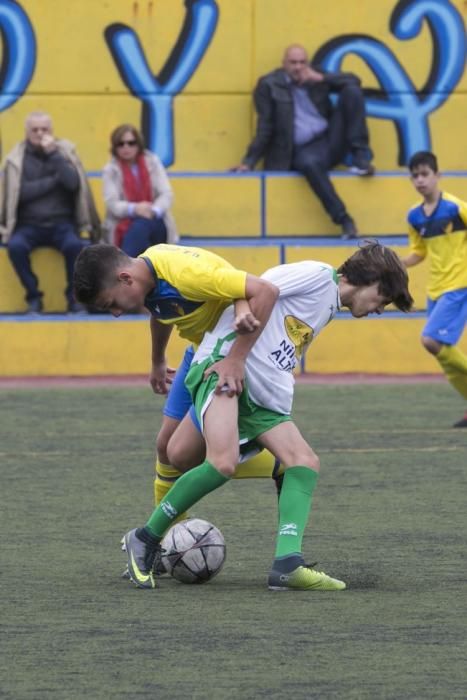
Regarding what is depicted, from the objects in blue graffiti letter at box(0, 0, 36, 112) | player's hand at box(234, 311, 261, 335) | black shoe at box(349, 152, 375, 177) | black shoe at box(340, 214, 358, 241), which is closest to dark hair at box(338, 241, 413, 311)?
player's hand at box(234, 311, 261, 335)

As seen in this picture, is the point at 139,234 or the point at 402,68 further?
the point at 402,68

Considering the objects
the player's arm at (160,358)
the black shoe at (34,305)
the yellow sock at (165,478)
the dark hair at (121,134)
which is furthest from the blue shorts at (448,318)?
the yellow sock at (165,478)

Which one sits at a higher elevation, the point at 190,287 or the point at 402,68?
the point at 190,287

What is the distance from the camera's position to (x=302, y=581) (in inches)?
208

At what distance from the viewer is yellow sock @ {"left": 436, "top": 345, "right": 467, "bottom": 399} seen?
9.92m

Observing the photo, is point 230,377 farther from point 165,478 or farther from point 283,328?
point 165,478

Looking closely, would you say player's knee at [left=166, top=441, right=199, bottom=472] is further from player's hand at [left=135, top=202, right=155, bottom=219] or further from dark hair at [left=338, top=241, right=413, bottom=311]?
player's hand at [left=135, top=202, right=155, bottom=219]

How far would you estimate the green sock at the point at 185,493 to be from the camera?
5.27m

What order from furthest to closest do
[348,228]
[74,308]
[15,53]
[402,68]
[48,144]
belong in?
[402,68] → [15,53] → [348,228] → [74,308] → [48,144]

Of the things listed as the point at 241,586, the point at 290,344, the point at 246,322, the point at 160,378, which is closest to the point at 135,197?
the point at 160,378

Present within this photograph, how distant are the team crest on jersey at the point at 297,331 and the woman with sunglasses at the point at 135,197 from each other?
7.17 metres

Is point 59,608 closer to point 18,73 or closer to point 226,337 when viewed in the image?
point 226,337

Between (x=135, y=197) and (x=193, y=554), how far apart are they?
24.9ft

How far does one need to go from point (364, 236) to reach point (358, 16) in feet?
7.31
